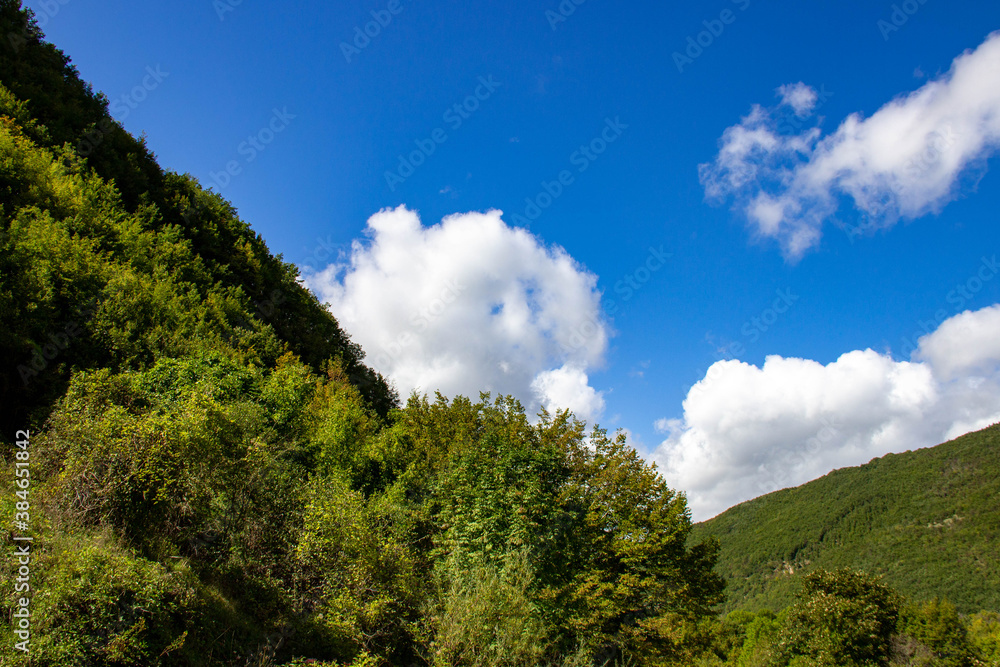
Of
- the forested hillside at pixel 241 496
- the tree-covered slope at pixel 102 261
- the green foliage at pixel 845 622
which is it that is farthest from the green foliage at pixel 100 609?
the green foliage at pixel 845 622

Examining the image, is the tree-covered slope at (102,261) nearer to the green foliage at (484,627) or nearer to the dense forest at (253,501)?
the dense forest at (253,501)

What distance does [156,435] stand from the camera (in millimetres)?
15539

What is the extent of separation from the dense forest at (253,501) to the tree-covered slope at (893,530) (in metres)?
69.1

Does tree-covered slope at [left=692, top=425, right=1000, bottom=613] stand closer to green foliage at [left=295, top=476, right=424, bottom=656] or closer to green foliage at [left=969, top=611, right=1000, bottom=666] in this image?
green foliage at [left=969, top=611, right=1000, bottom=666]

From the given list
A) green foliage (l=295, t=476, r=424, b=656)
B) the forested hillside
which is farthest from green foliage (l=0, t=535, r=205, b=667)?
green foliage (l=295, t=476, r=424, b=656)

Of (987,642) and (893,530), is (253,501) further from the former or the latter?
(893,530)

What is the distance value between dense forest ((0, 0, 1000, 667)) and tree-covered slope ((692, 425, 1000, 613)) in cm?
6907

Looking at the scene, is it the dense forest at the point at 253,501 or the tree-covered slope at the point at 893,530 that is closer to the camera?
the dense forest at the point at 253,501

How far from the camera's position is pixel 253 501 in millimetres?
17562

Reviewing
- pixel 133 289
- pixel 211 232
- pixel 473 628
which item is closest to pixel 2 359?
pixel 133 289

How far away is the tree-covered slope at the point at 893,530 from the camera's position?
94.3 m

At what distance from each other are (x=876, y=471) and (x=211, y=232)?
589 ft

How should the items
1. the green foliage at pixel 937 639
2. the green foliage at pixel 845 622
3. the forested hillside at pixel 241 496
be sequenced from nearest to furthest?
the forested hillside at pixel 241 496
the green foliage at pixel 845 622
the green foliage at pixel 937 639

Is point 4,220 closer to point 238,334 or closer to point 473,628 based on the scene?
point 238,334
